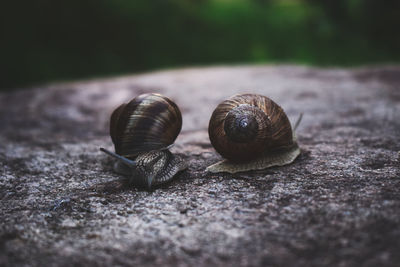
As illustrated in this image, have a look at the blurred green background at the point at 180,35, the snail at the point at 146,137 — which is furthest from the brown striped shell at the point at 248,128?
the blurred green background at the point at 180,35

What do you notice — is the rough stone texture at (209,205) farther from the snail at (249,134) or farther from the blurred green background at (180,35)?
the blurred green background at (180,35)

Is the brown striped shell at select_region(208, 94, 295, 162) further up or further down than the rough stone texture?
further up

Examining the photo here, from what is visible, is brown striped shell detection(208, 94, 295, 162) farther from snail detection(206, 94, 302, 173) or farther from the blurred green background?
the blurred green background

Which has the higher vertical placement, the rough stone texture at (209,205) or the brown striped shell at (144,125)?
the brown striped shell at (144,125)

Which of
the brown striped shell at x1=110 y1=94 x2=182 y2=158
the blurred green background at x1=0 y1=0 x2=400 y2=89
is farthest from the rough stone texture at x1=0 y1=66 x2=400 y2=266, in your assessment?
the blurred green background at x1=0 y1=0 x2=400 y2=89

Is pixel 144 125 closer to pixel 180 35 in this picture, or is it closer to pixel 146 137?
pixel 146 137

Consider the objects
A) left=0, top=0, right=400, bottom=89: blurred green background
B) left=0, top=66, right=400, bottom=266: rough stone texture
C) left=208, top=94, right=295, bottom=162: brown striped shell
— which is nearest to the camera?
left=0, top=66, right=400, bottom=266: rough stone texture
